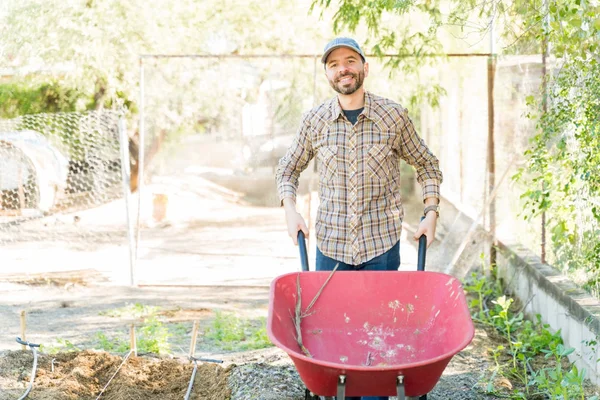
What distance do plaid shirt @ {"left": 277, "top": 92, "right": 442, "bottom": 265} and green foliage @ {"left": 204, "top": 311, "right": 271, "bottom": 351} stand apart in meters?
2.27

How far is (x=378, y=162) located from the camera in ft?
11.3

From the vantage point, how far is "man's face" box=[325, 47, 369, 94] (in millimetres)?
3289

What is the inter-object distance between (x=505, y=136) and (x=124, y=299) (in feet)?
12.4

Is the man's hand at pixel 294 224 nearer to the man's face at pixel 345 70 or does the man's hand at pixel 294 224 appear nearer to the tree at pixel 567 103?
the man's face at pixel 345 70

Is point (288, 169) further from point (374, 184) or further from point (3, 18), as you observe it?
point (3, 18)

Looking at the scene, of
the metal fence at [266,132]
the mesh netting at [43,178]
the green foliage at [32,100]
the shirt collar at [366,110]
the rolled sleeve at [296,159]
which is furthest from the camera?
the green foliage at [32,100]

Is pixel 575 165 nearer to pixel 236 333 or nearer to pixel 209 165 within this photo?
pixel 236 333

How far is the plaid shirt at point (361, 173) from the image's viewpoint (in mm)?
3438

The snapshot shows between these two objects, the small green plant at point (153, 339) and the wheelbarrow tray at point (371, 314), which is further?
the small green plant at point (153, 339)

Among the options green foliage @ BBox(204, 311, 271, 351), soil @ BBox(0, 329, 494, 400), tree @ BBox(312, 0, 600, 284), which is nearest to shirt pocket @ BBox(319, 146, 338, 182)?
tree @ BBox(312, 0, 600, 284)

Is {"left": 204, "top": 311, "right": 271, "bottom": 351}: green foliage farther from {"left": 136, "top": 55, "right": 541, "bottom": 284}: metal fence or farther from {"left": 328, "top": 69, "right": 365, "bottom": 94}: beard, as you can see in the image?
{"left": 328, "top": 69, "right": 365, "bottom": 94}: beard

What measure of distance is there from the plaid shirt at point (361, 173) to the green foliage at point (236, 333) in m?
2.27

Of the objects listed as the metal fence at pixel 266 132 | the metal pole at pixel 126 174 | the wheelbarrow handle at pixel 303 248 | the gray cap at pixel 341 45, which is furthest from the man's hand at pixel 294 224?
the metal pole at pixel 126 174

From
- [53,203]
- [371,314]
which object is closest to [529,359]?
[371,314]
